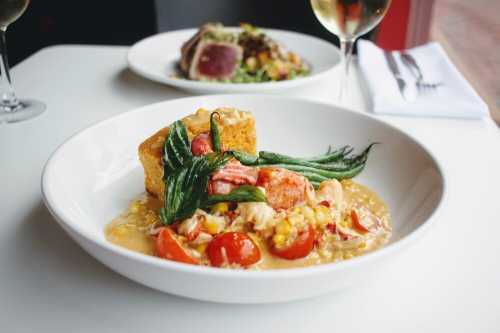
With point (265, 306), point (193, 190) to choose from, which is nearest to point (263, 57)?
point (193, 190)

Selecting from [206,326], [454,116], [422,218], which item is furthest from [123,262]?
[454,116]

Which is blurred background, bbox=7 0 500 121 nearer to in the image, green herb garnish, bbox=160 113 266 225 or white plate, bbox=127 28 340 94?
white plate, bbox=127 28 340 94

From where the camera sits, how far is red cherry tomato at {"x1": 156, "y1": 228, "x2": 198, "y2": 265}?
1153mm

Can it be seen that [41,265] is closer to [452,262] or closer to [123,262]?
[123,262]

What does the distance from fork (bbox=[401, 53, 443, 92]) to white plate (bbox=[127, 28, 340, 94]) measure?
370mm

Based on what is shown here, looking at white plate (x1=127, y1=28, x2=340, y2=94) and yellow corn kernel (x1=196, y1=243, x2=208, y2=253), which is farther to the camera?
white plate (x1=127, y1=28, x2=340, y2=94)

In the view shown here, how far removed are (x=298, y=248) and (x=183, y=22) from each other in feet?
13.6

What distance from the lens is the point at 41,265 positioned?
4.09 ft

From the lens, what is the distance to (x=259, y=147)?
191 centimetres

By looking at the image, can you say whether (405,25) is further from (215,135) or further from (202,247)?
(202,247)

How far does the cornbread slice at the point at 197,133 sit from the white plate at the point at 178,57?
0.63m

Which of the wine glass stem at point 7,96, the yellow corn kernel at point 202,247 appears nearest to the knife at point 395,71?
the yellow corn kernel at point 202,247

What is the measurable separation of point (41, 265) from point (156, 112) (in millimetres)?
787

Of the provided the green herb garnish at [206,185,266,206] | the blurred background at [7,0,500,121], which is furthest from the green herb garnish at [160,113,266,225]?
the blurred background at [7,0,500,121]
